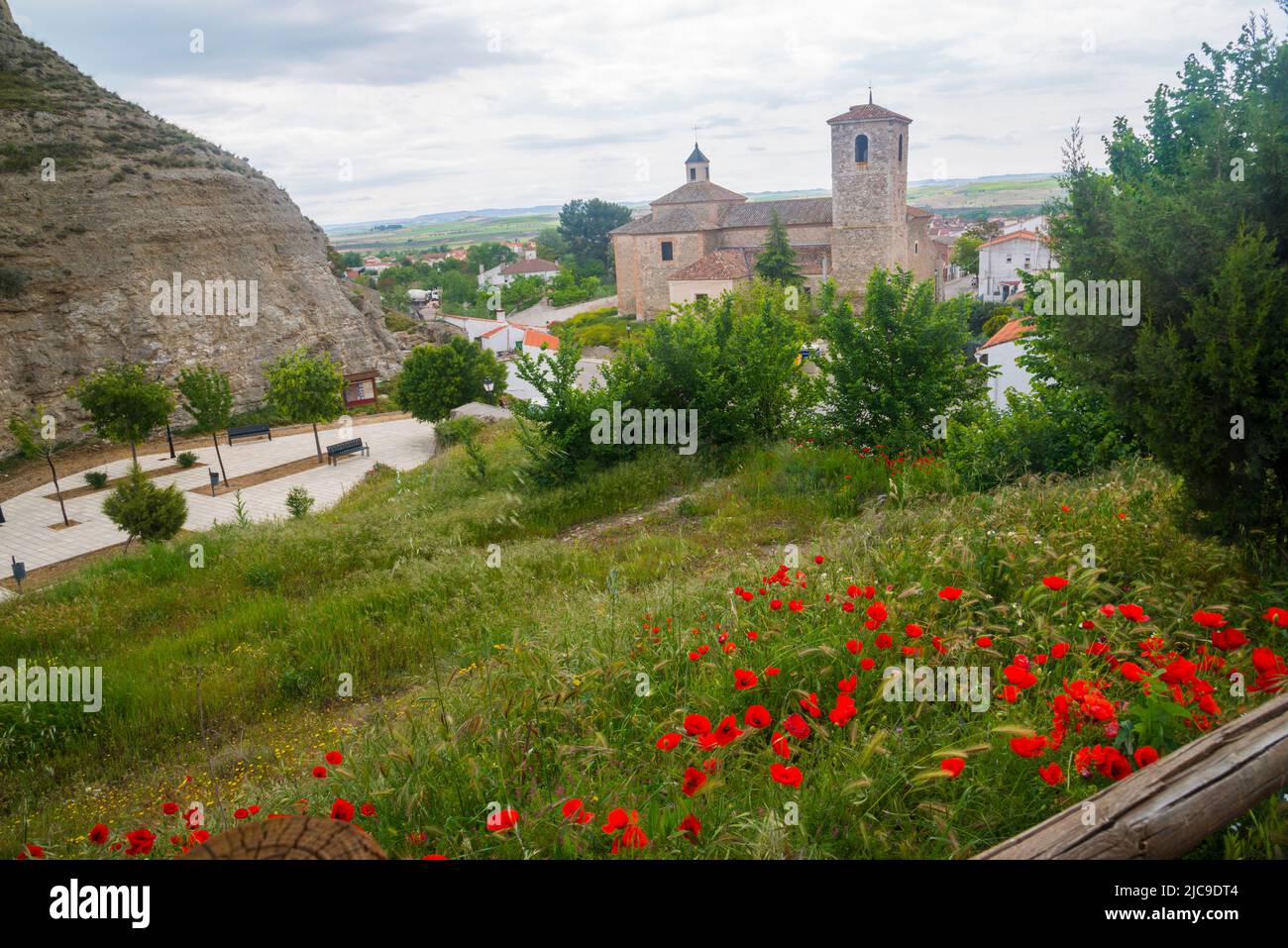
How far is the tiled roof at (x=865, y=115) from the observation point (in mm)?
45375

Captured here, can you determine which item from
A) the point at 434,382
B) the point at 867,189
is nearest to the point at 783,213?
the point at 867,189

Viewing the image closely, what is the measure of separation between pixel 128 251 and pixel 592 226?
60.2 metres

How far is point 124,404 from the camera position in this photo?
23.3 meters

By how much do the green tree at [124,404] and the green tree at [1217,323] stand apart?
81.2 ft

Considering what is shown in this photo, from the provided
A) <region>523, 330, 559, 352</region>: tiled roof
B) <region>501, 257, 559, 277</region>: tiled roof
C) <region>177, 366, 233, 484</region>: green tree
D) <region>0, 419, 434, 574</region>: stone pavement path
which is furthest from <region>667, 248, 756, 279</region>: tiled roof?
<region>501, 257, 559, 277</region>: tiled roof

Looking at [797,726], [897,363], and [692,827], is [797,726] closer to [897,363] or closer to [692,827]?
[692,827]

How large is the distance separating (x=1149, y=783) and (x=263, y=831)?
2.20m

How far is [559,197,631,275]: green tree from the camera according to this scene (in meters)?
89.6

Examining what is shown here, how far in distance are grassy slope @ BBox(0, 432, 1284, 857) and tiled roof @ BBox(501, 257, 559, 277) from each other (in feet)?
314

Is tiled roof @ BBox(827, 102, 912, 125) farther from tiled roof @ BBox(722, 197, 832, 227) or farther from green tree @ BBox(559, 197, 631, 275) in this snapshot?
green tree @ BBox(559, 197, 631, 275)

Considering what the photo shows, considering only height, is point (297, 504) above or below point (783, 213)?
below

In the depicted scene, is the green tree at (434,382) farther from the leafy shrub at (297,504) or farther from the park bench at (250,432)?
the leafy shrub at (297,504)
